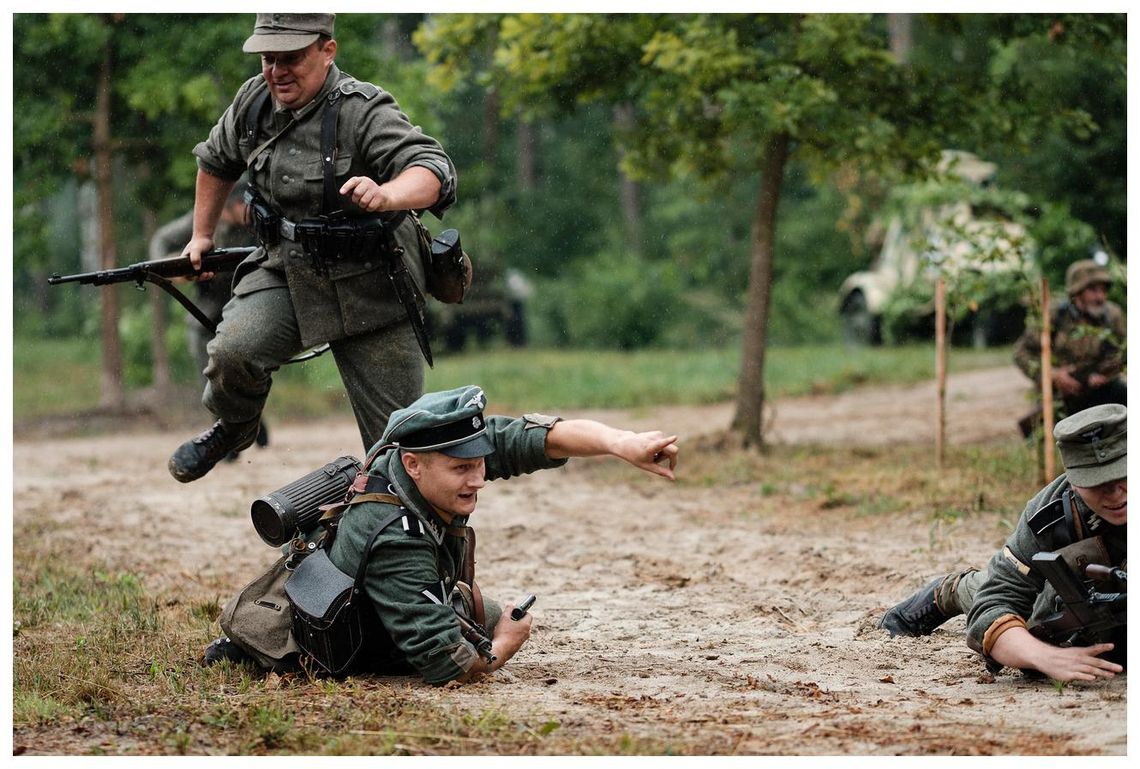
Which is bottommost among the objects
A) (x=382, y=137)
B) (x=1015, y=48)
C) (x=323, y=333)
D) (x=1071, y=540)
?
(x=1071, y=540)

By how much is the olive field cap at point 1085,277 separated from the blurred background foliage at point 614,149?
1373 millimetres

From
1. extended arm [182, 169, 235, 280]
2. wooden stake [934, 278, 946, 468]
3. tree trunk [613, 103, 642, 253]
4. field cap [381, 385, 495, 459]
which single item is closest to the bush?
tree trunk [613, 103, 642, 253]

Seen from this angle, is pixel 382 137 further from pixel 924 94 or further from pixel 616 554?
pixel 924 94

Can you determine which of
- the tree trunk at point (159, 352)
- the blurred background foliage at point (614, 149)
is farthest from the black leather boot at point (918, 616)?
the tree trunk at point (159, 352)

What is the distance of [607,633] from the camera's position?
629cm

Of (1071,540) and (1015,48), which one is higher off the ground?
(1015,48)

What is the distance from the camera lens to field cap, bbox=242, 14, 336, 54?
5.80 m

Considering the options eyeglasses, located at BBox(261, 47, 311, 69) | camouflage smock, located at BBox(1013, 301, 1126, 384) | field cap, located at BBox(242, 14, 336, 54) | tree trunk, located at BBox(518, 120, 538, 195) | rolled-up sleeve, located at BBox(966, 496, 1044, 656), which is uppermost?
tree trunk, located at BBox(518, 120, 538, 195)

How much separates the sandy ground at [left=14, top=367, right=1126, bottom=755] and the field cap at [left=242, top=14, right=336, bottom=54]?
2379mm

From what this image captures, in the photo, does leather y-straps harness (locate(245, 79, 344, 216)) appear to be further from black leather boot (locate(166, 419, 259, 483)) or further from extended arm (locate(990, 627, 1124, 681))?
extended arm (locate(990, 627, 1124, 681))

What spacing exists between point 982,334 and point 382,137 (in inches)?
639

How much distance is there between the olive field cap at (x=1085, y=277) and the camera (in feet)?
34.4

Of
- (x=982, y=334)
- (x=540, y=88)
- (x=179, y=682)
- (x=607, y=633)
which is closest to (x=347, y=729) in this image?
(x=179, y=682)

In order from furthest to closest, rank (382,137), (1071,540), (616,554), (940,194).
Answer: (940,194)
(616,554)
(382,137)
(1071,540)
